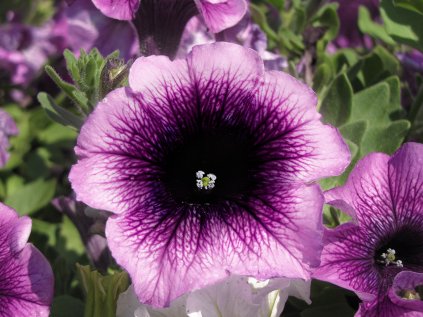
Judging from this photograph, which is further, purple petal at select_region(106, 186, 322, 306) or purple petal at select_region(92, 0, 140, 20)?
purple petal at select_region(92, 0, 140, 20)

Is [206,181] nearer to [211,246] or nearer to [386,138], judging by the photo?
[211,246]

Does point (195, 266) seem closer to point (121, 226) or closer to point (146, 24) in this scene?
point (121, 226)

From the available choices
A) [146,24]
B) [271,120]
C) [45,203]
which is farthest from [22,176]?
[271,120]

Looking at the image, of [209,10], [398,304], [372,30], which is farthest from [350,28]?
[398,304]

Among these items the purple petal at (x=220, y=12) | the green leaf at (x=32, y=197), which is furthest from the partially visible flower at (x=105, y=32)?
the green leaf at (x=32, y=197)

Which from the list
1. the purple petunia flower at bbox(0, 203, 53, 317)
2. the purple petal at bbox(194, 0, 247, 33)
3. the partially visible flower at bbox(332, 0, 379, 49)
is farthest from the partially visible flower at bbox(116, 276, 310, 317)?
the partially visible flower at bbox(332, 0, 379, 49)

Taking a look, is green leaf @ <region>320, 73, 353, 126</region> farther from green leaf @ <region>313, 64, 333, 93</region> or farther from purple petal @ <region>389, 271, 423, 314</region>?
purple petal @ <region>389, 271, 423, 314</region>
